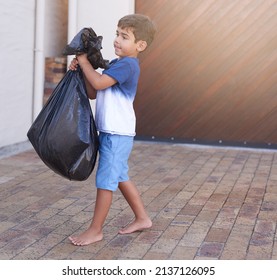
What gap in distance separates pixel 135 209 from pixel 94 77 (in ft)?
3.42

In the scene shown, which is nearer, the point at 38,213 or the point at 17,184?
the point at 38,213

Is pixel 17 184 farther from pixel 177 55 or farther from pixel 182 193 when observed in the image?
pixel 177 55

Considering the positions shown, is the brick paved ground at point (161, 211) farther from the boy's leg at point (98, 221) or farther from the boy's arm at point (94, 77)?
the boy's arm at point (94, 77)

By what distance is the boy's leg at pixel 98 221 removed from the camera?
4133mm

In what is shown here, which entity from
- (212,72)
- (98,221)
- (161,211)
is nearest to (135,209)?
(98,221)

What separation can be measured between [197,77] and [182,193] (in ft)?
9.99

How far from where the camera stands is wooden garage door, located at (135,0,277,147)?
27.0 feet

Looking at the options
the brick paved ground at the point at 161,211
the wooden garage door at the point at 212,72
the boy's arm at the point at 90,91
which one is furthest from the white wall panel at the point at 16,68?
the boy's arm at the point at 90,91

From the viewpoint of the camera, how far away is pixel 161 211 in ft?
16.6

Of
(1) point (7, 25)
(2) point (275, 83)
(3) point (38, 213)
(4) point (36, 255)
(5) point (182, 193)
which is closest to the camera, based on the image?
(4) point (36, 255)

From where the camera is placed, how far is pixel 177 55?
8.43 m

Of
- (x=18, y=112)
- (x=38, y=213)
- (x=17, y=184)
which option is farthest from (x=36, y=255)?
(x=18, y=112)

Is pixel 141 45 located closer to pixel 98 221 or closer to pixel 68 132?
pixel 68 132

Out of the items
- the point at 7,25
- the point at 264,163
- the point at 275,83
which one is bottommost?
the point at 264,163
